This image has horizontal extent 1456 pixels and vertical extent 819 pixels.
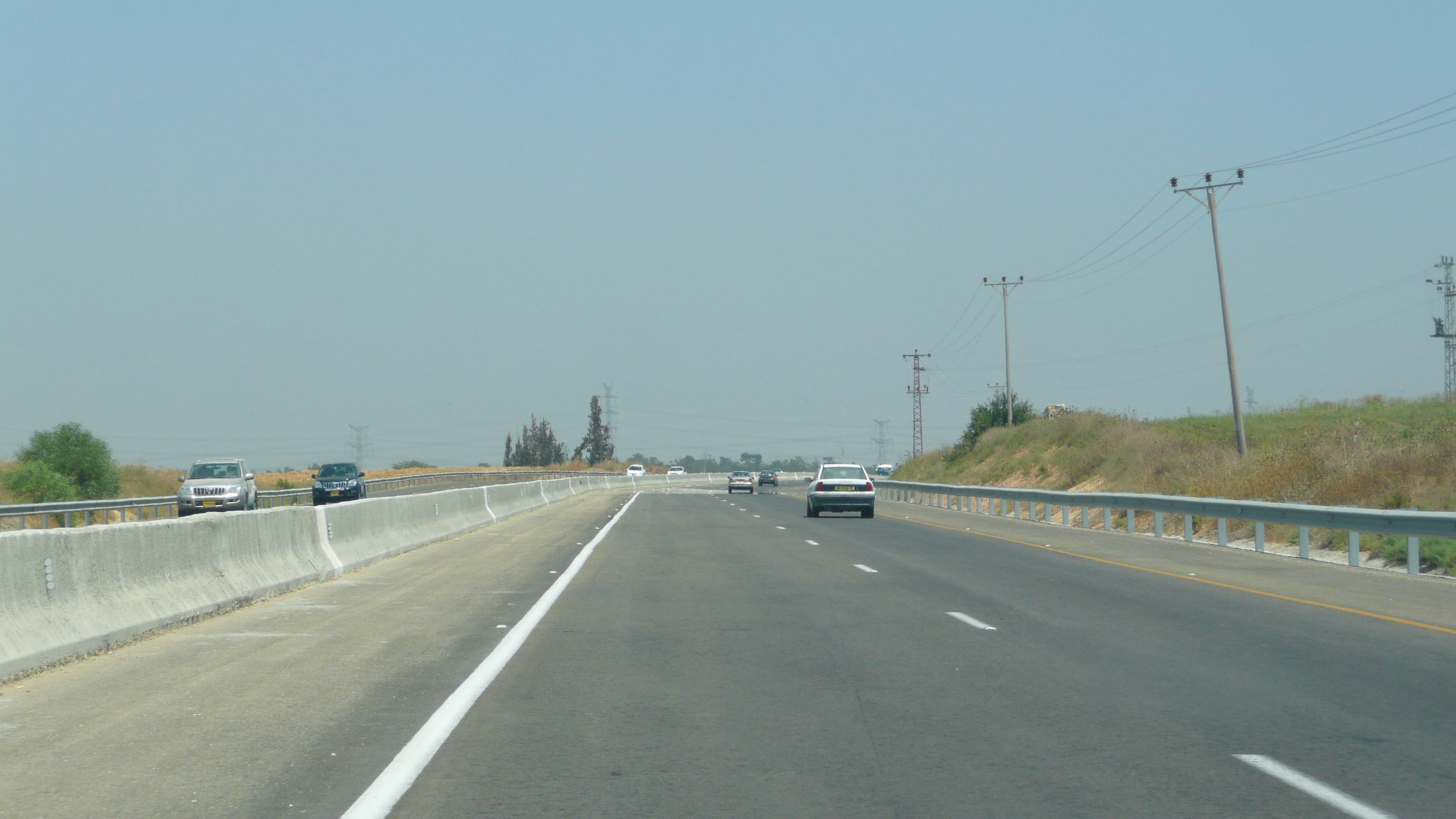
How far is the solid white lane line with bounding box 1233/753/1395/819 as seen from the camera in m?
6.41

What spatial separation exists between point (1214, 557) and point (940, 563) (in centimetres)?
497

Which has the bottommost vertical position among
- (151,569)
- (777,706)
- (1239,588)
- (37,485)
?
(777,706)

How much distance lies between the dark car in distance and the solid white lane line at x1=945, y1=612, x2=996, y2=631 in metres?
40.9

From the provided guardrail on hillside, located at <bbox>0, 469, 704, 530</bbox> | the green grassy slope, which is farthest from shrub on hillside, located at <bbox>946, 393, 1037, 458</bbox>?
guardrail on hillside, located at <bbox>0, 469, 704, 530</bbox>

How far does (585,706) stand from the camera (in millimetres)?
9281

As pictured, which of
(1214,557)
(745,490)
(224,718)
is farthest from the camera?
(745,490)

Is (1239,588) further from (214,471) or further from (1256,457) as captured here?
(214,471)

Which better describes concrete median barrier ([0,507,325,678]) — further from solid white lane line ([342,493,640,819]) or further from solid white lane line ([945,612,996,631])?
solid white lane line ([945,612,996,631])

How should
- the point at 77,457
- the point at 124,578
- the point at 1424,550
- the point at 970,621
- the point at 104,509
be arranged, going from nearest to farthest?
1. the point at 124,578
2. the point at 970,621
3. the point at 1424,550
4. the point at 104,509
5. the point at 77,457

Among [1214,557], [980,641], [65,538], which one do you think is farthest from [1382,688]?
[1214,557]

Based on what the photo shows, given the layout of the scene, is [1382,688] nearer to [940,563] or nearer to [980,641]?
[980,641]

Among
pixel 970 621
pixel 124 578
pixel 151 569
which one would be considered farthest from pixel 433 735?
pixel 970 621

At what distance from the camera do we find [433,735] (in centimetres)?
825

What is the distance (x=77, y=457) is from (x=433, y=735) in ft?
208
